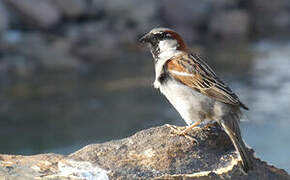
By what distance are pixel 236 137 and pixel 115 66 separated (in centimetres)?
773

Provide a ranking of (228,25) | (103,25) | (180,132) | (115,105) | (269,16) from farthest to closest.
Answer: (269,16) < (228,25) < (103,25) < (115,105) < (180,132)

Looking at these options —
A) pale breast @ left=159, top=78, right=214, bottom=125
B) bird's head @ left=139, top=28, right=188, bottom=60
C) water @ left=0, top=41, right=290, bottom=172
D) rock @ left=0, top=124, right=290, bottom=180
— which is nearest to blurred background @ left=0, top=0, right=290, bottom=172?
water @ left=0, top=41, right=290, bottom=172

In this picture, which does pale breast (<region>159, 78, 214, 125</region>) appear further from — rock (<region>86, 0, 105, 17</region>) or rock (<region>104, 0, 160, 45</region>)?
rock (<region>86, 0, 105, 17</region>)

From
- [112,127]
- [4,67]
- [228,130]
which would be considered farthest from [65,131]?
[228,130]

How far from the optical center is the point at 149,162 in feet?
11.0

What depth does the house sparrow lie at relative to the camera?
12.2ft

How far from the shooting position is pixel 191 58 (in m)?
4.06

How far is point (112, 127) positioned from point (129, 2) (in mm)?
4609

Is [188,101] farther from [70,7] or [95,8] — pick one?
[95,8]

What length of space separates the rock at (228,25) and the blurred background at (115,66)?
0.02 m

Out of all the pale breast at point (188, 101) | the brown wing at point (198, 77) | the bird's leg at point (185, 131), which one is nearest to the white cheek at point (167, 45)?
the brown wing at point (198, 77)

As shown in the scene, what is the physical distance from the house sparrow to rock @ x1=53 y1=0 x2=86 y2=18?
8.27 m

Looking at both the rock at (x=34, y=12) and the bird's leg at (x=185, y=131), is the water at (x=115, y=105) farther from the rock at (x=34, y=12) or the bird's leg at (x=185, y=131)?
the bird's leg at (x=185, y=131)

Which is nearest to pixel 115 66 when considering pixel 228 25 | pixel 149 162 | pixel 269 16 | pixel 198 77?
pixel 228 25
